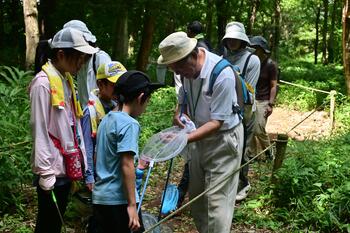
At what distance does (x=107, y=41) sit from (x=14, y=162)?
1482 cm

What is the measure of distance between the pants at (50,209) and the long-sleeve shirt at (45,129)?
0.18 m

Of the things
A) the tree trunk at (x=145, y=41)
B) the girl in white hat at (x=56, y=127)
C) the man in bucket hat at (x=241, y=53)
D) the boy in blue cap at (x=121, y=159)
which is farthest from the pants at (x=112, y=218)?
the tree trunk at (x=145, y=41)

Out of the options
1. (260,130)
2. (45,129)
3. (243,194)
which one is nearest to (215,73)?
(45,129)

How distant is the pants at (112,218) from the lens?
8.75 ft

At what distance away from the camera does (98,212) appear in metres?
2.71

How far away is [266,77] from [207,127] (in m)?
3.60

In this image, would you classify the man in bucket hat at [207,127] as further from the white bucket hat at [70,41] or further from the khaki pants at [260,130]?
the khaki pants at [260,130]

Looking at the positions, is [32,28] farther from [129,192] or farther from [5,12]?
[5,12]

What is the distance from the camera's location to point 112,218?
8.80 feet

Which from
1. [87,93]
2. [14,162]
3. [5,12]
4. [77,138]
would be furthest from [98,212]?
[5,12]

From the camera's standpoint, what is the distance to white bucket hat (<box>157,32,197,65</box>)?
9.92 ft

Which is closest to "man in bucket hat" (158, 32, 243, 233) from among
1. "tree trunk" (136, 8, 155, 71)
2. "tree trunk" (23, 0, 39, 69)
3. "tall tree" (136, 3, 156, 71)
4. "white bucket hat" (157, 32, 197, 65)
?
"white bucket hat" (157, 32, 197, 65)

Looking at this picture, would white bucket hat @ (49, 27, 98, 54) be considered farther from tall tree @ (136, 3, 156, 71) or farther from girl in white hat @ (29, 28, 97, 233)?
tall tree @ (136, 3, 156, 71)

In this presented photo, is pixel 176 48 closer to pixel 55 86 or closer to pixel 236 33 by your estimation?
pixel 55 86
